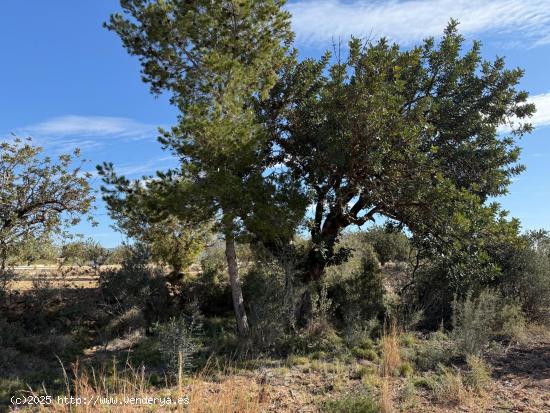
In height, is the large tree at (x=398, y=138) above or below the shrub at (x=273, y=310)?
above

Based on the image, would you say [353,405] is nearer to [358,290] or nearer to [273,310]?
[273,310]

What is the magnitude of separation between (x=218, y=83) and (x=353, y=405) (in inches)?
277

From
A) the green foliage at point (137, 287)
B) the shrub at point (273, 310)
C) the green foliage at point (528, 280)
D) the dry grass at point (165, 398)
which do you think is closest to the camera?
the dry grass at point (165, 398)

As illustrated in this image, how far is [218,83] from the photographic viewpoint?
32.4 ft

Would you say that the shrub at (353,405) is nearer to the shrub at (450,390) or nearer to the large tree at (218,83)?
the shrub at (450,390)

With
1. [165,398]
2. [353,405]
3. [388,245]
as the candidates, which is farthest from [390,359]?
[388,245]

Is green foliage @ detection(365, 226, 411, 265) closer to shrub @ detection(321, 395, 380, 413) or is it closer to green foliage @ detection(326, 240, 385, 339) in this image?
green foliage @ detection(326, 240, 385, 339)

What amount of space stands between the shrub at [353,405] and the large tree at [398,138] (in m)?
4.86

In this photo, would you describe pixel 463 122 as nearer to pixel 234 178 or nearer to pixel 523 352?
pixel 523 352

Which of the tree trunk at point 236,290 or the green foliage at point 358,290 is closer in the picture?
the tree trunk at point 236,290

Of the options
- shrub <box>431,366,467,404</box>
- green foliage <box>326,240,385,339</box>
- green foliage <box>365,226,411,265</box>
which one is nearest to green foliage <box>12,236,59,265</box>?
green foliage <box>326,240,385,339</box>

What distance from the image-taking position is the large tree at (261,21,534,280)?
33.7 ft

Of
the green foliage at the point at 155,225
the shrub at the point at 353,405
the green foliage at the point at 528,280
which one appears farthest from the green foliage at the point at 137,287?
the green foliage at the point at 528,280

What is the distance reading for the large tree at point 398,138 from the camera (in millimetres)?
10273
